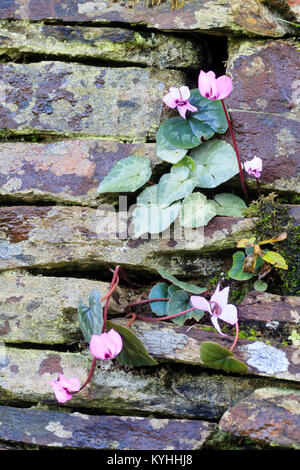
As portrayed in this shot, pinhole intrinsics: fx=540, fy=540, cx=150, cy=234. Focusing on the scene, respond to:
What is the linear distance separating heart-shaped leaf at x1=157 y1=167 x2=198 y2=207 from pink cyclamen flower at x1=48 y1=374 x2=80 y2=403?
71 centimetres

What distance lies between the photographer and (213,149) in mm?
2055

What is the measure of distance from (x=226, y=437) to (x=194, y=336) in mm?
334

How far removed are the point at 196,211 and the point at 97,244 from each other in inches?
15.3

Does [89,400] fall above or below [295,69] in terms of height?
below

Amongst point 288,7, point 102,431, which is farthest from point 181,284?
point 288,7

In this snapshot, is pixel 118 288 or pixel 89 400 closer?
pixel 89 400

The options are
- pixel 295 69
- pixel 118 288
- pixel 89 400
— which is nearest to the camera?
pixel 89 400

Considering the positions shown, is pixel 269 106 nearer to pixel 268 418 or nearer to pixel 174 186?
pixel 174 186

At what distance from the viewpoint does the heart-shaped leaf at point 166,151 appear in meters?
2.03

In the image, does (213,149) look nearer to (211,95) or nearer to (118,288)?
(211,95)

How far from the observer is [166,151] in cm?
204

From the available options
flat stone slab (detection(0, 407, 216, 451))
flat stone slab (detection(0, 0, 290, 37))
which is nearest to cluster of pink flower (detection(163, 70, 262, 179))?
flat stone slab (detection(0, 0, 290, 37))
